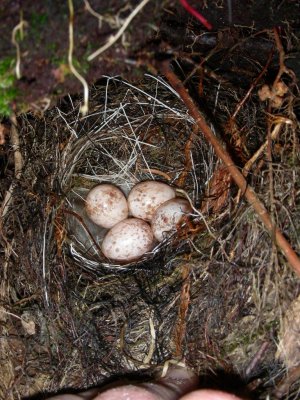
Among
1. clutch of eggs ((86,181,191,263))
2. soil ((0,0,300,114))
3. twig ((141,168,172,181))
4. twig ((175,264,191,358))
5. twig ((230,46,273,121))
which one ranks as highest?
soil ((0,0,300,114))

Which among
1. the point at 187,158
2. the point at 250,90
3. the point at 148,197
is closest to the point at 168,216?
the point at 148,197

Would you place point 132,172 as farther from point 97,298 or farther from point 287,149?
point 287,149

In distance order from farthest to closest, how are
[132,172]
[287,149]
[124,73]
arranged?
[132,172] < [287,149] < [124,73]

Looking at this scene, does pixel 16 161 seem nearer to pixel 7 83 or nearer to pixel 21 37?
pixel 7 83

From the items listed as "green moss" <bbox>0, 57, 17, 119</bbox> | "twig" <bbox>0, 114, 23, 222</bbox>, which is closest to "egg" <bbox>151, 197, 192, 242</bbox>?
"twig" <bbox>0, 114, 23, 222</bbox>

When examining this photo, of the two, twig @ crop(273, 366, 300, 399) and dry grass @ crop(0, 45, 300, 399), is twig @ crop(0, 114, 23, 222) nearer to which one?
dry grass @ crop(0, 45, 300, 399)

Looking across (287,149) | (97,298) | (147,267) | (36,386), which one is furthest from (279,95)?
(36,386)
